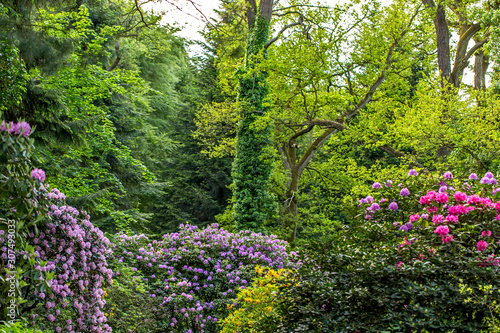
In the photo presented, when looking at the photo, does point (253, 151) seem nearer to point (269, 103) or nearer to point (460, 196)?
point (269, 103)

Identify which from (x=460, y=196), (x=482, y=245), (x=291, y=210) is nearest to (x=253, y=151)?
(x=291, y=210)

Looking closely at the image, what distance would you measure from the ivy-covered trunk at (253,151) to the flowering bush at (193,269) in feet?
12.2

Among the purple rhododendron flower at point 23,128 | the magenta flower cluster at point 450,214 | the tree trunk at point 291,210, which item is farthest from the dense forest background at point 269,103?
the magenta flower cluster at point 450,214

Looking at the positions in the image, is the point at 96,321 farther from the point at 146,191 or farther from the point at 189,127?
the point at 189,127

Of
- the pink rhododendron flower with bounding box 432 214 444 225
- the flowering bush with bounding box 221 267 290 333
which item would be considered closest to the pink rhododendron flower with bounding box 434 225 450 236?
the pink rhododendron flower with bounding box 432 214 444 225

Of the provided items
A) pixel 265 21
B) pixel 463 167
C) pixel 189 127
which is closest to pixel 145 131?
pixel 189 127

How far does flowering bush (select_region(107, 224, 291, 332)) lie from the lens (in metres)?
6.00

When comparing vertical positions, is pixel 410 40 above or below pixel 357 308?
above

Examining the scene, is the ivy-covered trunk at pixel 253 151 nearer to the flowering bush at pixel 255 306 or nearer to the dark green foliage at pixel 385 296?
the flowering bush at pixel 255 306

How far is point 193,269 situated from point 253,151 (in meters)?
5.39

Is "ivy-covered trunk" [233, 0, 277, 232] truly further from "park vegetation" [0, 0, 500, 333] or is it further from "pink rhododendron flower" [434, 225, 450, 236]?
"pink rhododendron flower" [434, 225, 450, 236]

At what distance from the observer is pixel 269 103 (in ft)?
37.1

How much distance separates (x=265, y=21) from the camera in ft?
39.4

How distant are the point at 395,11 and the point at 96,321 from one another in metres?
11.4
